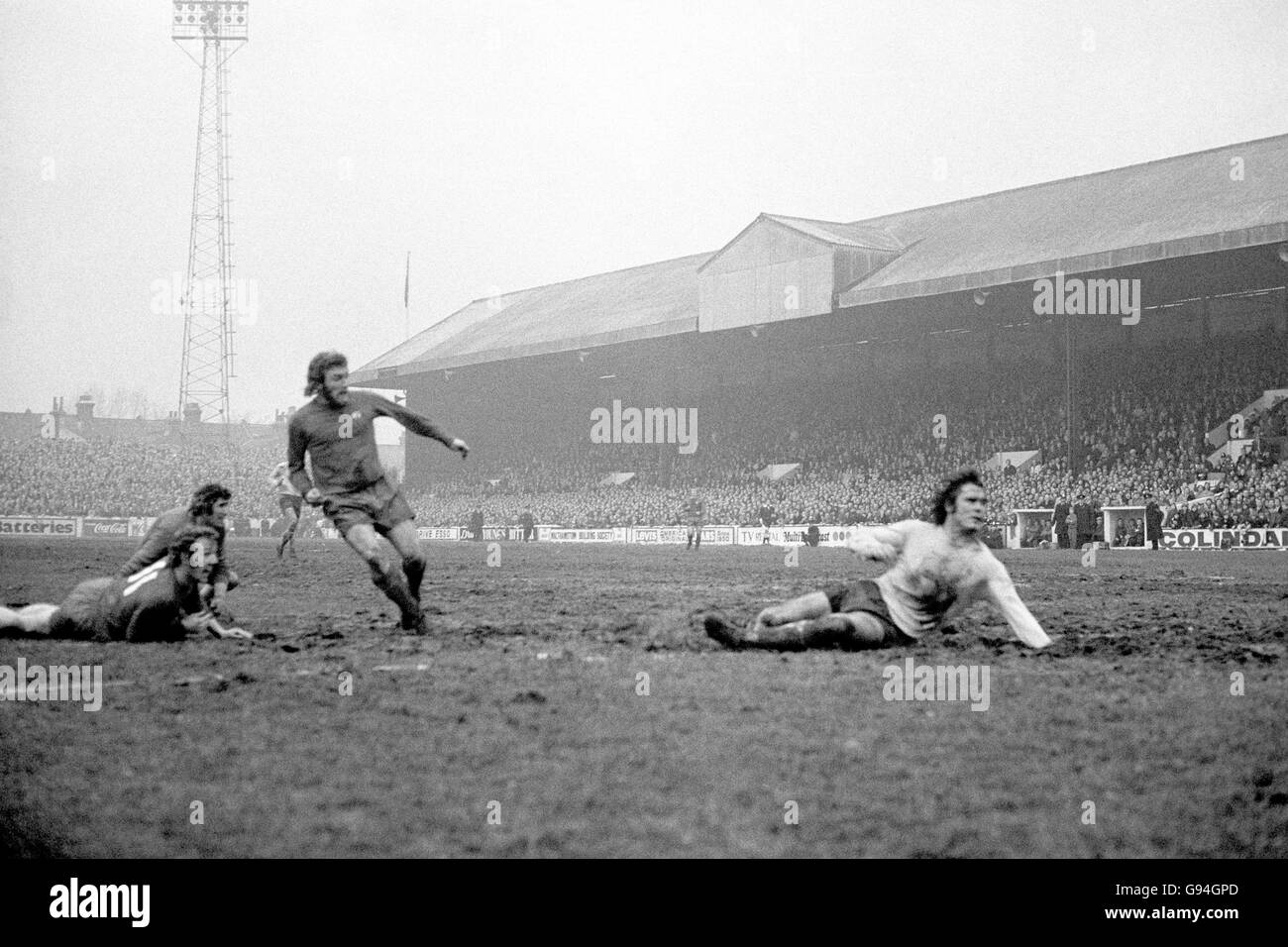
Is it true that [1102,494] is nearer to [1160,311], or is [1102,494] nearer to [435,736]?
[1160,311]

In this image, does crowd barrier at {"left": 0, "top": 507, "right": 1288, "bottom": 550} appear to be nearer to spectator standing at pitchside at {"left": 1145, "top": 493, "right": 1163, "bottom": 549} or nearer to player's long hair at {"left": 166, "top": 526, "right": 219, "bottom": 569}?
spectator standing at pitchside at {"left": 1145, "top": 493, "right": 1163, "bottom": 549}

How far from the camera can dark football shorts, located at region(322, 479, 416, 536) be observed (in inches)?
363

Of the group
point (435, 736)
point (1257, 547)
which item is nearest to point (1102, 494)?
point (1257, 547)

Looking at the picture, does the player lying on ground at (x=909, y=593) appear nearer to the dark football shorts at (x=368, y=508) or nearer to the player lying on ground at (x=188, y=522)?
the dark football shorts at (x=368, y=508)

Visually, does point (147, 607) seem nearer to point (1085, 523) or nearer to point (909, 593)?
point (909, 593)

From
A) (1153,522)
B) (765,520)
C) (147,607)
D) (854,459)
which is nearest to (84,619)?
(147,607)

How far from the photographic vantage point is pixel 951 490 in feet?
24.8

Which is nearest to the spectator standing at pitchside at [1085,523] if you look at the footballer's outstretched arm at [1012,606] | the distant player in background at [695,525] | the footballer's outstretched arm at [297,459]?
the distant player in background at [695,525]

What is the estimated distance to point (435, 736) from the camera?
206 inches

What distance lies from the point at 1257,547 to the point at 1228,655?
864 inches

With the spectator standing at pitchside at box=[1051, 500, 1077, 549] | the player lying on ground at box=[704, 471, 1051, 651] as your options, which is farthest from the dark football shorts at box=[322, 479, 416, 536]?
the spectator standing at pitchside at box=[1051, 500, 1077, 549]

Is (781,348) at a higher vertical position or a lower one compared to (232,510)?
higher
